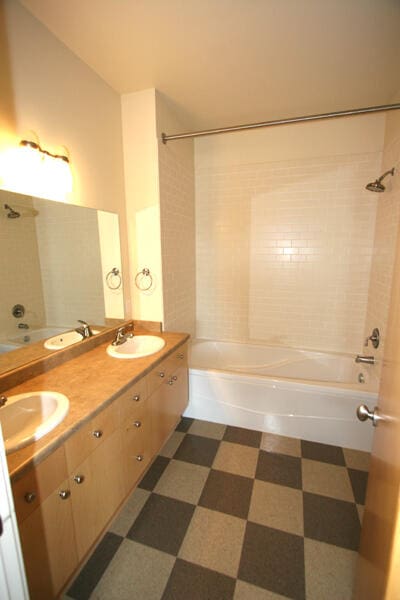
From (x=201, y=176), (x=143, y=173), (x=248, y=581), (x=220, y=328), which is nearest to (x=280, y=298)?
(x=220, y=328)

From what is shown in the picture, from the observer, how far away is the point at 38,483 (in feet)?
2.94

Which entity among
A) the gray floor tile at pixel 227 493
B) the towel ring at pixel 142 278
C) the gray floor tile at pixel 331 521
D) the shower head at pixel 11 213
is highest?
the shower head at pixel 11 213

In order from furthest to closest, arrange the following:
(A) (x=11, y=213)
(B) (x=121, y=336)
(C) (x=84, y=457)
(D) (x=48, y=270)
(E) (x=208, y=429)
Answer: (E) (x=208, y=429), (B) (x=121, y=336), (D) (x=48, y=270), (A) (x=11, y=213), (C) (x=84, y=457)

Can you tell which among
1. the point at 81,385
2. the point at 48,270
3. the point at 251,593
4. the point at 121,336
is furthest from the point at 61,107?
the point at 251,593

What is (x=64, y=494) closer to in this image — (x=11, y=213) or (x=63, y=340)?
(x=63, y=340)

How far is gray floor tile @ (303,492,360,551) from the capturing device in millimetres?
1367

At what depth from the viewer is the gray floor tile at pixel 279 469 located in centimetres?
172

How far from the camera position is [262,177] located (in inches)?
106

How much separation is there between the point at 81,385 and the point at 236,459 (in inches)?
48.5

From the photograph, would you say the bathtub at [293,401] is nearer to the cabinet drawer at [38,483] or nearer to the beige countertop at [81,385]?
the beige countertop at [81,385]

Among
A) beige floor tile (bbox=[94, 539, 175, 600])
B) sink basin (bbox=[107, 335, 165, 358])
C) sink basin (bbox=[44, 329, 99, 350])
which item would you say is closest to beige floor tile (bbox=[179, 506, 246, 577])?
beige floor tile (bbox=[94, 539, 175, 600])

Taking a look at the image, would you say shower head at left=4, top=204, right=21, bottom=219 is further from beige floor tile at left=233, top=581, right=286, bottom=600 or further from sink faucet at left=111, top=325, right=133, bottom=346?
beige floor tile at left=233, top=581, right=286, bottom=600

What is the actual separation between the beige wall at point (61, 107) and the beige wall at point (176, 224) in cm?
33

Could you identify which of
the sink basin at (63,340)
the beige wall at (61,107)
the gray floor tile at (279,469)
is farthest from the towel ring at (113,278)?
the gray floor tile at (279,469)
